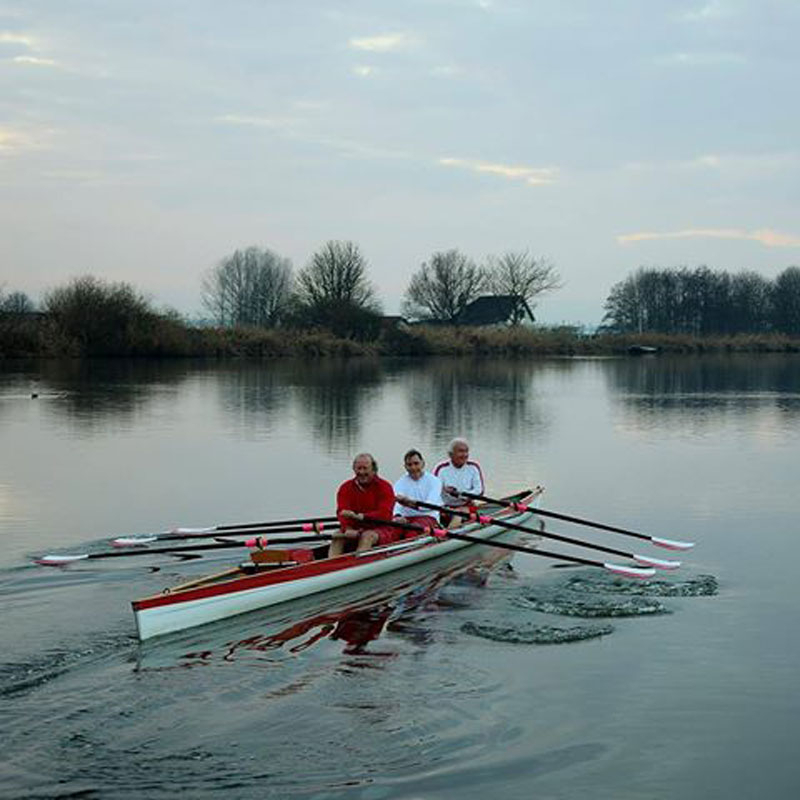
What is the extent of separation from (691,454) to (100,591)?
47.3 ft

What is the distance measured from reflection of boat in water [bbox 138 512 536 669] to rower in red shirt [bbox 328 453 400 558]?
1.38 ft

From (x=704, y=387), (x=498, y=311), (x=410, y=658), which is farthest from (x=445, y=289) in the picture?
(x=410, y=658)

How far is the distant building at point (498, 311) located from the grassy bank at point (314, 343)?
584 cm

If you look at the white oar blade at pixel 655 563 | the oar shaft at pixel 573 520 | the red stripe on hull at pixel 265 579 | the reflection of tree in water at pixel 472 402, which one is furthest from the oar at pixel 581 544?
the reflection of tree in water at pixel 472 402

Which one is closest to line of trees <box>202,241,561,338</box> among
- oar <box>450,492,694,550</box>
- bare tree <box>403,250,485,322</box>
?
bare tree <box>403,250,485,322</box>

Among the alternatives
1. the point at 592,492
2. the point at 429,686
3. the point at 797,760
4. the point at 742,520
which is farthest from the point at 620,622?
the point at 592,492

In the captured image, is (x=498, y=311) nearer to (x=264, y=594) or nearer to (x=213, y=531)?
(x=213, y=531)

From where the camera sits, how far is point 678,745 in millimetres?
7422

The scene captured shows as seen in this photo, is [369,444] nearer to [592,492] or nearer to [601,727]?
[592,492]

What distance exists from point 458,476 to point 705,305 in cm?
9620

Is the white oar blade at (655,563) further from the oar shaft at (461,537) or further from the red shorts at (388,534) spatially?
the red shorts at (388,534)

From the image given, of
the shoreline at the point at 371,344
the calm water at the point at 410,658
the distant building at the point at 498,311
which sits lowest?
the calm water at the point at 410,658

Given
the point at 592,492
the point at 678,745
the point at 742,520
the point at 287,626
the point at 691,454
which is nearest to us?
the point at 678,745

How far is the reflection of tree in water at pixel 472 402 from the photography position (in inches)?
1059
